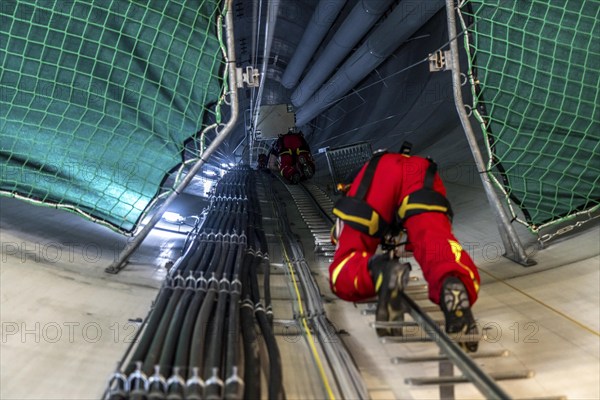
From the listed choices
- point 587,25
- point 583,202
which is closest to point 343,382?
point 583,202

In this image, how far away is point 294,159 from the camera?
9.00 metres

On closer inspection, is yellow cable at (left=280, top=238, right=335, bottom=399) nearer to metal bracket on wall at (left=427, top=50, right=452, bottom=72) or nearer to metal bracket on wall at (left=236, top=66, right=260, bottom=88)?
metal bracket on wall at (left=236, top=66, right=260, bottom=88)

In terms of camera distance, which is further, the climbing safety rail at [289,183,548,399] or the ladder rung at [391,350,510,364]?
the ladder rung at [391,350,510,364]

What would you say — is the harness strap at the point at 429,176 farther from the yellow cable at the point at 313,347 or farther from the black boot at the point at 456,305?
the yellow cable at the point at 313,347

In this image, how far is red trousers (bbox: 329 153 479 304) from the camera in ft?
Result: 7.51

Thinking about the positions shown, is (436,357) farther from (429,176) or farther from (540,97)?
(540,97)

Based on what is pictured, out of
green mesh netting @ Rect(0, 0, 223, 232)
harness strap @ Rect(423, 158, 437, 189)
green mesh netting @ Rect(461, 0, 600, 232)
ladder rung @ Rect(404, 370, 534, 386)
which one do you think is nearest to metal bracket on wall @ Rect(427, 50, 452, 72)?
green mesh netting @ Rect(461, 0, 600, 232)

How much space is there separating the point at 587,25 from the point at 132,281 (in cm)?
348

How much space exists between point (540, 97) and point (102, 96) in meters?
2.95

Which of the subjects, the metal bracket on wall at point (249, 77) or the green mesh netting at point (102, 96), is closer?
the green mesh netting at point (102, 96)

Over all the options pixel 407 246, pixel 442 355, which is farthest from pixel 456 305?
pixel 407 246

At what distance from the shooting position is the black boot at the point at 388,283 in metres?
2.23

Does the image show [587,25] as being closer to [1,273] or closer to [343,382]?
[343,382]

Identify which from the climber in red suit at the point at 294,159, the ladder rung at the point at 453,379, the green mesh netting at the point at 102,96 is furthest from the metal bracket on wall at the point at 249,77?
the climber in red suit at the point at 294,159
